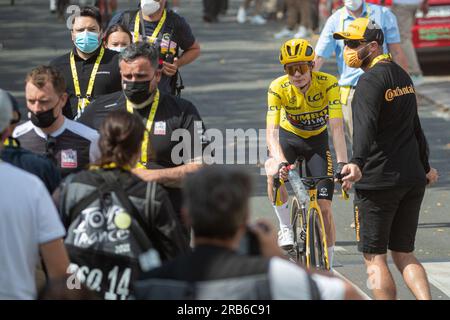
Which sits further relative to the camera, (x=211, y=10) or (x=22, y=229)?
(x=211, y=10)

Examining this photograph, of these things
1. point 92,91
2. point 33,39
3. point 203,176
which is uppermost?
point 203,176

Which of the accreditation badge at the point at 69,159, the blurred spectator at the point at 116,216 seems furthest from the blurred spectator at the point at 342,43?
the blurred spectator at the point at 116,216

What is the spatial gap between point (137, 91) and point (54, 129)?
587 mm

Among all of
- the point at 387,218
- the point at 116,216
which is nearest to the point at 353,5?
the point at 387,218

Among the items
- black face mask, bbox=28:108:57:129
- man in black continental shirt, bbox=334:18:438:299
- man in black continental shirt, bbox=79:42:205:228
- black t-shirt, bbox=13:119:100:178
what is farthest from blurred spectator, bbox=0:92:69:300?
man in black continental shirt, bbox=334:18:438:299

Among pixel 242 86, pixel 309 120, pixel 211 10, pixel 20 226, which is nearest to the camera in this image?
pixel 20 226

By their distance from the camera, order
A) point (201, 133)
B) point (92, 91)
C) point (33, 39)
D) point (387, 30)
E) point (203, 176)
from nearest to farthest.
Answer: point (203, 176), point (201, 133), point (92, 91), point (387, 30), point (33, 39)

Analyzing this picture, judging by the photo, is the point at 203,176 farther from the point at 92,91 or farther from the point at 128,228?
the point at 92,91

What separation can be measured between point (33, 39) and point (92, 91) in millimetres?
18108

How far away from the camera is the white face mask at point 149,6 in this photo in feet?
34.7

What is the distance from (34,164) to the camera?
600 centimetres

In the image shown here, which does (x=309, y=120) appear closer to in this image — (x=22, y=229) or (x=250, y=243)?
(x=22, y=229)

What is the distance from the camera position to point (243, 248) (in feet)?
14.6

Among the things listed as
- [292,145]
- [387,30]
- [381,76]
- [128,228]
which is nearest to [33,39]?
[387,30]
